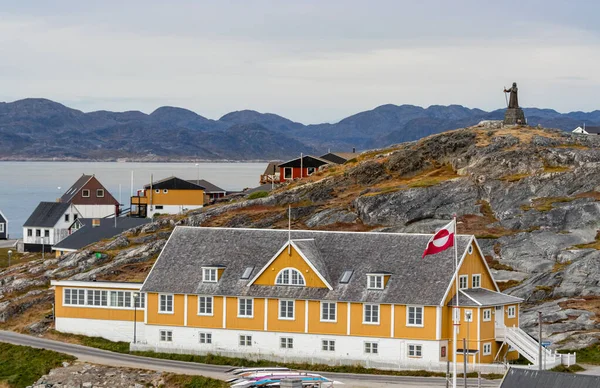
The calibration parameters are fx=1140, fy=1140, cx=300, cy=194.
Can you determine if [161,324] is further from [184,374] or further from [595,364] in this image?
[595,364]

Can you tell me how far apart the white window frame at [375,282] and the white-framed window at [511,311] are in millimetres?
7962

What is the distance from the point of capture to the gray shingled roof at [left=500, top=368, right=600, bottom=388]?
47.3m

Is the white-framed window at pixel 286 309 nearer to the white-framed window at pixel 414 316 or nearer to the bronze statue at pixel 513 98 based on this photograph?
the white-framed window at pixel 414 316

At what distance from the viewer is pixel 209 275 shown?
76375mm

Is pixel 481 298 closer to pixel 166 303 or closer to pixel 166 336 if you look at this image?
pixel 166 303

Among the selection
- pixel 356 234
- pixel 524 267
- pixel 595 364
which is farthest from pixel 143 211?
pixel 595 364

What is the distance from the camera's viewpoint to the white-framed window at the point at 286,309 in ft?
241

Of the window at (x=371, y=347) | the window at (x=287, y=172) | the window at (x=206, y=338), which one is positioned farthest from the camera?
the window at (x=287, y=172)

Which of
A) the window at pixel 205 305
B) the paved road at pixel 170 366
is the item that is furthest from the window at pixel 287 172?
the window at pixel 205 305

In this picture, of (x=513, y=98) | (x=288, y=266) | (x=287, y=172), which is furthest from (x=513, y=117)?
(x=288, y=266)

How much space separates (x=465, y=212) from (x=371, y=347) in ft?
138

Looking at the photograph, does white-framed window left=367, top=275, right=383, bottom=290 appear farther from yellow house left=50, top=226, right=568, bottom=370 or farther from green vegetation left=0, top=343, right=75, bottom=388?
green vegetation left=0, top=343, right=75, bottom=388

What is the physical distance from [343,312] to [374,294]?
2.32 m

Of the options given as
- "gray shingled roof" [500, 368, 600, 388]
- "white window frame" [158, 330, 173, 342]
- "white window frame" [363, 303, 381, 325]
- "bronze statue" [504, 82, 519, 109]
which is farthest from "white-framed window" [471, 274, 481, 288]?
"bronze statue" [504, 82, 519, 109]
